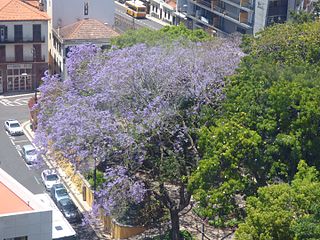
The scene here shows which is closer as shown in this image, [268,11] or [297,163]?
[297,163]

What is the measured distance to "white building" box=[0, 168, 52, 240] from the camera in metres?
27.7

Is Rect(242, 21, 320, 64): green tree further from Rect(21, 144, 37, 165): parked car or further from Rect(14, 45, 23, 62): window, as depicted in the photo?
Rect(14, 45, 23, 62): window

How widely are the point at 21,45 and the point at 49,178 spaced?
66.8 feet

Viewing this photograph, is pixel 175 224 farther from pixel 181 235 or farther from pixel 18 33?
pixel 18 33

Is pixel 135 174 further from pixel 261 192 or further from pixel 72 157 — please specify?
pixel 261 192

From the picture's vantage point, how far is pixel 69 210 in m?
39.8

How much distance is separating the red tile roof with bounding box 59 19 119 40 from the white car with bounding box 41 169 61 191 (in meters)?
17.8

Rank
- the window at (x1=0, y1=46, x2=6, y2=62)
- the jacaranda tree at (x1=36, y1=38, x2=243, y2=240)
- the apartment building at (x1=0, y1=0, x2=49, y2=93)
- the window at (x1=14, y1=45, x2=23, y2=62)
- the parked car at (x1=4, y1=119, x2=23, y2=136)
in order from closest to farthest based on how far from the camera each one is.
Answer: the jacaranda tree at (x1=36, y1=38, x2=243, y2=240)
the parked car at (x1=4, y1=119, x2=23, y2=136)
the apartment building at (x1=0, y1=0, x2=49, y2=93)
the window at (x1=0, y1=46, x2=6, y2=62)
the window at (x1=14, y1=45, x2=23, y2=62)

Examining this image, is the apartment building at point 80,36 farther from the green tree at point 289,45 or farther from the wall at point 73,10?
the green tree at point 289,45

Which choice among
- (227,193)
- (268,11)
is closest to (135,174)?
(227,193)

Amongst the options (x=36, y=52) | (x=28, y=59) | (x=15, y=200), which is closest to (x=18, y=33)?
(x=36, y=52)

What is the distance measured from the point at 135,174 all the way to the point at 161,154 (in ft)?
5.53

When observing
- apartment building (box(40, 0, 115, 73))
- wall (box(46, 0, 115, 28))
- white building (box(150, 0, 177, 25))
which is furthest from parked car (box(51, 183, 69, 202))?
white building (box(150, 0, 177, 25))

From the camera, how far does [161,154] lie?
115 feet
